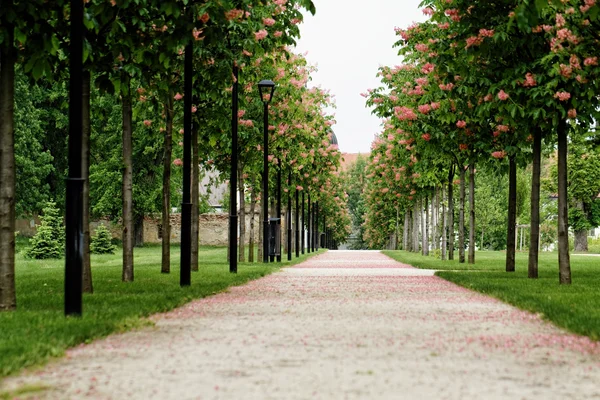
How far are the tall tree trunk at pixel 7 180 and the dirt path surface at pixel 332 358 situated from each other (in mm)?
2364

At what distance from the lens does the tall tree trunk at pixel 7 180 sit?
12.3m

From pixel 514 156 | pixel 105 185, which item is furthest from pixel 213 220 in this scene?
pixel 514 156

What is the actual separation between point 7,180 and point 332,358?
620 cm

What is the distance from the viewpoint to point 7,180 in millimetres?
12320

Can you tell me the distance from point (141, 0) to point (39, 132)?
47414 mm

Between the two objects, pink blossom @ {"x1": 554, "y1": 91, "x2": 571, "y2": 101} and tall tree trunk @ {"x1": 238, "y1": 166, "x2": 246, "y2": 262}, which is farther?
tall tree trunk @ {"x1": 238, "y1": 166, "x2": 246, "y2": 262}

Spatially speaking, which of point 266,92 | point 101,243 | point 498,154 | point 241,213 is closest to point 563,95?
point 498,154

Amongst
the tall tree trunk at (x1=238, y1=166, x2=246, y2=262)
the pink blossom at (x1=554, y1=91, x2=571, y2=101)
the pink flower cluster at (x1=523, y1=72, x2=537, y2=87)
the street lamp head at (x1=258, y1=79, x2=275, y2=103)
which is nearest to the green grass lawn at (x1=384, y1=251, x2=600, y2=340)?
the pink blossom at (x1=554, y1=91, x2=571, y2=101)

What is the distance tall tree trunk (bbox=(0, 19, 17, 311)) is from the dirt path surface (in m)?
2.36

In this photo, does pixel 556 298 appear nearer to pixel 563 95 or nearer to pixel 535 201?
pixel 563 95

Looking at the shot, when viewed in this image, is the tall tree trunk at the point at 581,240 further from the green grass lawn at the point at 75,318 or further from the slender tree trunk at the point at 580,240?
the green grass lawn at the point at 75,318

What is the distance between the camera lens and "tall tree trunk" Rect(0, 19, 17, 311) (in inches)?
483

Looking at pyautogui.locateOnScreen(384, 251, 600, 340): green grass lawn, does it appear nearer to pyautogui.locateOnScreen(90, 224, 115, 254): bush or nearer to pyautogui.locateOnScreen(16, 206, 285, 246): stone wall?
pyautogui.locateOnScreen(90, 224, 115, 254): bush

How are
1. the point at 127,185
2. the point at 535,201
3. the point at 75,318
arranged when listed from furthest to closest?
the point at 535,201, the point at 127,185, the point at 75,318
